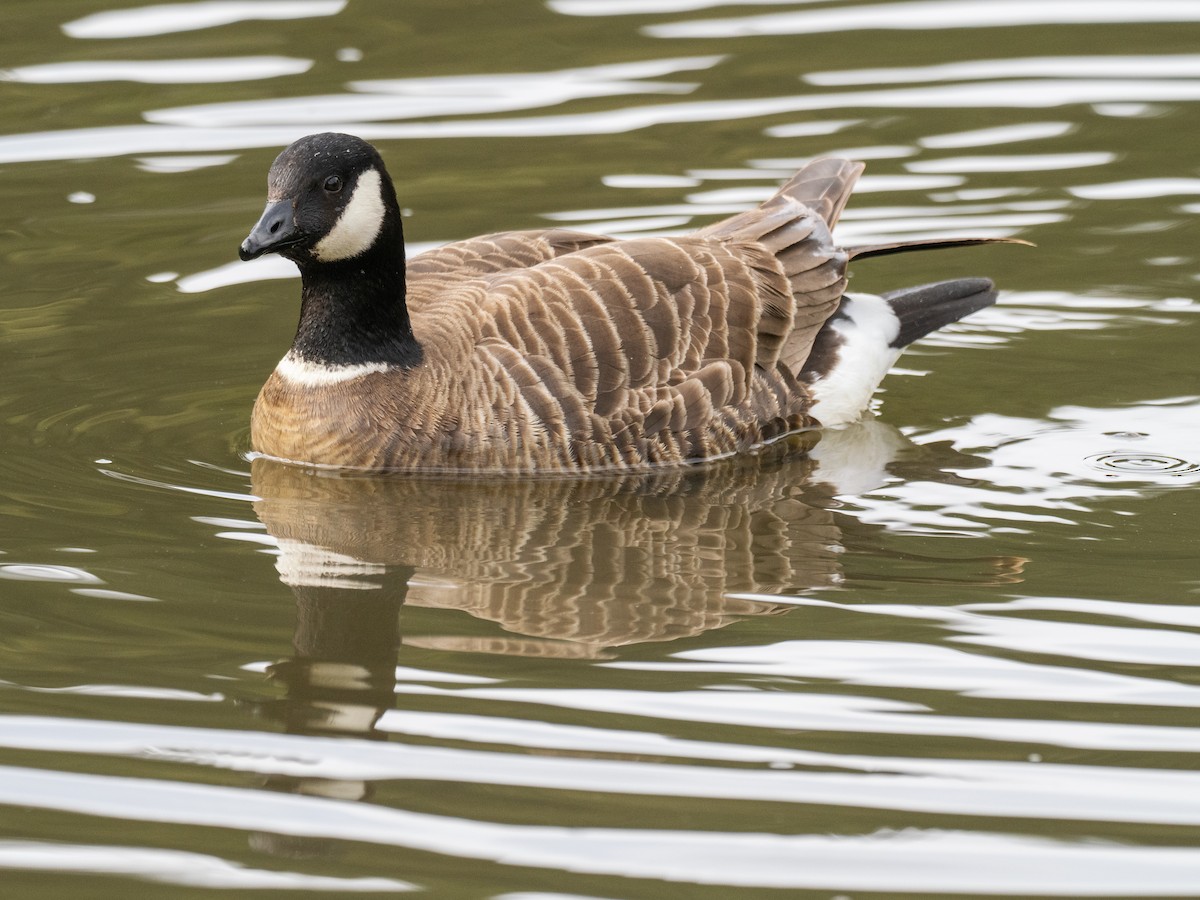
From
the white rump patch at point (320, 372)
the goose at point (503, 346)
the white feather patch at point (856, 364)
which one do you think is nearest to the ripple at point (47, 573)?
the goose at point (503, 346)

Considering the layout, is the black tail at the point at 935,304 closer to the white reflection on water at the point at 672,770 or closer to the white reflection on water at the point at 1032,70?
the white reflection on water at the point at 1032,70

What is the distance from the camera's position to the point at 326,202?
32.0 feet

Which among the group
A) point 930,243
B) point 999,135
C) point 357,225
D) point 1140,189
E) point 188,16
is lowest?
point 1140,189

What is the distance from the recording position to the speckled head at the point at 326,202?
9586 millimetres

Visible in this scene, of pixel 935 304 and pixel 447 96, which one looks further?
pixel 447 96

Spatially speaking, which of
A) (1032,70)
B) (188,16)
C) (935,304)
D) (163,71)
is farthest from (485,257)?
(188,16)

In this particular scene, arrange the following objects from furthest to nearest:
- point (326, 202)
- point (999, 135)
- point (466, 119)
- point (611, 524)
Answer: point (466, 119) < point (999, 135) < point (326, 202) < point (611, 524)

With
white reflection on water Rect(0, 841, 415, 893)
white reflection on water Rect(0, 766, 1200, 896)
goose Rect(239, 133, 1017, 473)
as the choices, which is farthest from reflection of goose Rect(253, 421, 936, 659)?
white reflection on water Rect(0, 841, 415, 893)

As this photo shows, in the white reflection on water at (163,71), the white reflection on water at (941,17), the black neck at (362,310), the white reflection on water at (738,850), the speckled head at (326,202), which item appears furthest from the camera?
the white reflection on water at (941,17)

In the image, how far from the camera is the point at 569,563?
881 cm

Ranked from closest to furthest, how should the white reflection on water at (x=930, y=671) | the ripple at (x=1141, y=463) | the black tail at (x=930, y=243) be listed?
1. the white reflection on water at (x=930, y=671)
2. the ripple at (x=1141, y=463)
3. the black tail at (x=930, y=243)

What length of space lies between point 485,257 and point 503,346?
1.05m

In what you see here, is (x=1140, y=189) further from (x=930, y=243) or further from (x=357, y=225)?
(x=357, y=225)

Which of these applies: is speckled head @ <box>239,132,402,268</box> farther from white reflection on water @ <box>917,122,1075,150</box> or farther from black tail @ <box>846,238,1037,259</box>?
white reflection on water @ <box>917,122,1075,150</box>
